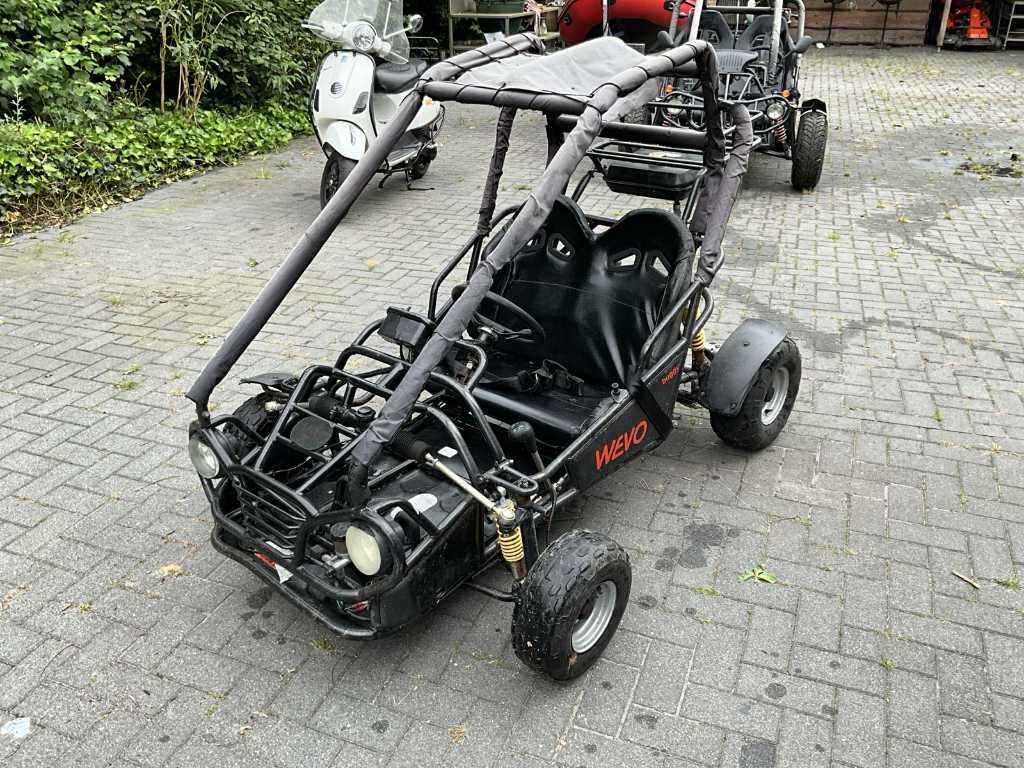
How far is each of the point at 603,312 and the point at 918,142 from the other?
8.30 meters

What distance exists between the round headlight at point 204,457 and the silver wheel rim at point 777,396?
8.33ft

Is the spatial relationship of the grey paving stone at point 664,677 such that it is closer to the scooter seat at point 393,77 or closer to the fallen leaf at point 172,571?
the fallen leaf at point 172,571

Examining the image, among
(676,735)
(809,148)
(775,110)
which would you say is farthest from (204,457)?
(809,148)

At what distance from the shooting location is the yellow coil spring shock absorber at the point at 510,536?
8.64ft

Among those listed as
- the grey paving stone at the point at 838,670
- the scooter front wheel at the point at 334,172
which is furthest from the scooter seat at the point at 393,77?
the grey paving stone at the point at 838,670

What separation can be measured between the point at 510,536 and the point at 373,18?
630 cm

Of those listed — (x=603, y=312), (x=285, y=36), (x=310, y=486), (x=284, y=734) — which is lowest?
(x=284, y=734)

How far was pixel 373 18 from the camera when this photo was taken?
757cm

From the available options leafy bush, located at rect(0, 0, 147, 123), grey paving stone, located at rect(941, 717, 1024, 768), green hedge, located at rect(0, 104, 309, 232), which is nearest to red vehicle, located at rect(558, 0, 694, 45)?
green hedge, located at rect(0, 104, 309, 232)

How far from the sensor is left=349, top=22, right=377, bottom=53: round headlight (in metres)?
7.43

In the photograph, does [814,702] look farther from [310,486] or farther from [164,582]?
[164,582]

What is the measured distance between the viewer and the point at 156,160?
348 inches

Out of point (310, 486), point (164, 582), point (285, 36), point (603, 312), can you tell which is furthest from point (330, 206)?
point (285, 36)

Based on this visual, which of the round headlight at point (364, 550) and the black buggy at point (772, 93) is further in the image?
the black buggy at point (772, 93)
